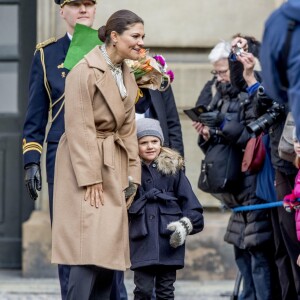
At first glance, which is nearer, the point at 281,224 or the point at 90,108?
the point at 90,108

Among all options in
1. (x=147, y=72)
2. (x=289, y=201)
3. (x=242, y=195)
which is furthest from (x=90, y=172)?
(x=242, y=195)

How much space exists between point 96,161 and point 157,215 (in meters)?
0.76

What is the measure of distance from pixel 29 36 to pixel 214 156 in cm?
270

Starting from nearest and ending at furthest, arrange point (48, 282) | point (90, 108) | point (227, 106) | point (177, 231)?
point (90, 108), point (177, 231), point (227, 106), point (48, 282)

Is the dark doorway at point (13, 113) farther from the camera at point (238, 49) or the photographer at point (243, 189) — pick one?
the camera at point (238, 49)

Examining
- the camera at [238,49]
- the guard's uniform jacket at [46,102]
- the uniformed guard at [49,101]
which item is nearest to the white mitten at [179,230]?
the uniformed guard at [49,101]

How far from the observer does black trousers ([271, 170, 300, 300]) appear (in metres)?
7.80

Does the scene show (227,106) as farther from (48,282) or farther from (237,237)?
(48,282)

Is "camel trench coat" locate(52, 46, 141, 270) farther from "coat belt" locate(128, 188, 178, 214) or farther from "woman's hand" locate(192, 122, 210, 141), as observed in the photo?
"woman's hand" locate(192, 122, 210, 141)

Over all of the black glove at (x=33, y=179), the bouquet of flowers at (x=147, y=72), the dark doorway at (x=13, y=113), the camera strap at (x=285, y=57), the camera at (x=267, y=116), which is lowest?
the dark doorway at (x=13, y=113)

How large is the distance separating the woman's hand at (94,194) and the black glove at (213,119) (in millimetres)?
1721

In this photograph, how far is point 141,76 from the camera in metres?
7.72

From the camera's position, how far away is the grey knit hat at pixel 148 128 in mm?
7531

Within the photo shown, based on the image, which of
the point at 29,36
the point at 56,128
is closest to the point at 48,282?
the point at 29,36
